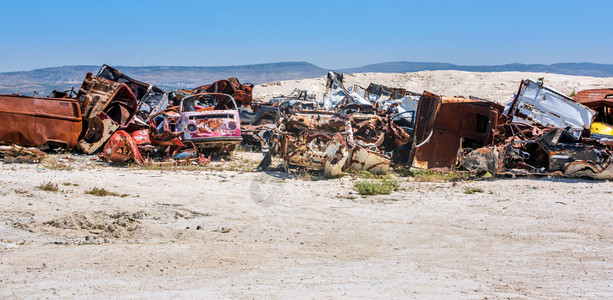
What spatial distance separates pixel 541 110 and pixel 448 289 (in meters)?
8.73

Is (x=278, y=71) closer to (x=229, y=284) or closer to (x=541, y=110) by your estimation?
(x=541, y=110)

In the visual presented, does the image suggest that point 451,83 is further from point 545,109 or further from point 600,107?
point 545,109

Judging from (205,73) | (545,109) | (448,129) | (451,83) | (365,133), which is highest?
(205,73)

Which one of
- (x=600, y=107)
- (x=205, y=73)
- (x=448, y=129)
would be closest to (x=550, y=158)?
(x=448, y=129)

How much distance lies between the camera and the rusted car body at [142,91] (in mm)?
16469

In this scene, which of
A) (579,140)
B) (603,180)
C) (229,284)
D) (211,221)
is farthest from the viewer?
(579,140)

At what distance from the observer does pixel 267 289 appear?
4246 mm

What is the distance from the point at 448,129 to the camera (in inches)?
445

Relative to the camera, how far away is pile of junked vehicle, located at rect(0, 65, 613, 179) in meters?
10.1

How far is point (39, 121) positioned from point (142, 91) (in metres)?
6.02

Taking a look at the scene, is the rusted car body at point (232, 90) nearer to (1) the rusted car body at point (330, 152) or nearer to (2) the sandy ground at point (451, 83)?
Answer: (1) the rusted car body at point (330, 152)

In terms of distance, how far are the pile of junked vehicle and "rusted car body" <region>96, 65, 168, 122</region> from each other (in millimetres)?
3360

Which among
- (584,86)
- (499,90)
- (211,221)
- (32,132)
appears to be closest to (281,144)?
(211,221)

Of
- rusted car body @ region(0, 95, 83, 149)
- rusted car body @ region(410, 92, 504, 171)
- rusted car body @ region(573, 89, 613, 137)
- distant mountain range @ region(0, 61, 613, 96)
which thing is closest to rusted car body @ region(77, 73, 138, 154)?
rusted car body @ region(0, 95, 83, 149)
